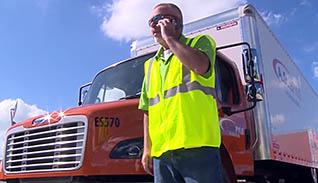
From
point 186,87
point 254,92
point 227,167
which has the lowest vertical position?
point 227,167

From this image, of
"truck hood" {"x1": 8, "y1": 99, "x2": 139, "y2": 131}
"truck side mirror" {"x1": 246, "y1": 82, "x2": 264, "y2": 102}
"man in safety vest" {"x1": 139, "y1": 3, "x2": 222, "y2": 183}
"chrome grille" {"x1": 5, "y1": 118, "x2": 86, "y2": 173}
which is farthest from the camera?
"truck side mirror" {"x1": 246, "y1": 82, "x2": 264, "y2": 102}

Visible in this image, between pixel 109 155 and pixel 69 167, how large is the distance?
39 centimetres

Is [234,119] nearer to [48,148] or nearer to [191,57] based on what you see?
[48,148]

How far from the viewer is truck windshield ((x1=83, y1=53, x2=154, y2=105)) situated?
4.19 metres

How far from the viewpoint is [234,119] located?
4262 mm

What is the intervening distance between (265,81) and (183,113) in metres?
3.25

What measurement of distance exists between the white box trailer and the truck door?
168 millimetres

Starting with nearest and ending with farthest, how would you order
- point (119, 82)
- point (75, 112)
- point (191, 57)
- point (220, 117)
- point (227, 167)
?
point (191, 57), point (75, 112), point (227, 167), point (220, 117), point (119, 82)

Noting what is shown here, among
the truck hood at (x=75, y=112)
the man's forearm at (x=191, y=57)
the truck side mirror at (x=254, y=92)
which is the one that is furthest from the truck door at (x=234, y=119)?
the man's forearm at (x=191, y=57)

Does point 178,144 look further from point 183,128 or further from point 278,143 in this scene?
point 278,143

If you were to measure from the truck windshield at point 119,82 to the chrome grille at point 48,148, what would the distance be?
2.65 ft

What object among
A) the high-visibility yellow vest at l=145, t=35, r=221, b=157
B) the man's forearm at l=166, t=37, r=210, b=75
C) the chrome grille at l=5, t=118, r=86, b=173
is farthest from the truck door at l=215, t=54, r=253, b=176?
the man's forearm at l=166, t=37, r=210, b=75

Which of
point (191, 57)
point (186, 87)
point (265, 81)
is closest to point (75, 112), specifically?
point (186, 87)

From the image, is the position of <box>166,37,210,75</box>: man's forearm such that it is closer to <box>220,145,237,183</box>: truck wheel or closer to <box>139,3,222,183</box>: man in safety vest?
<box>139,3,222,183</box>: man in safety vest
